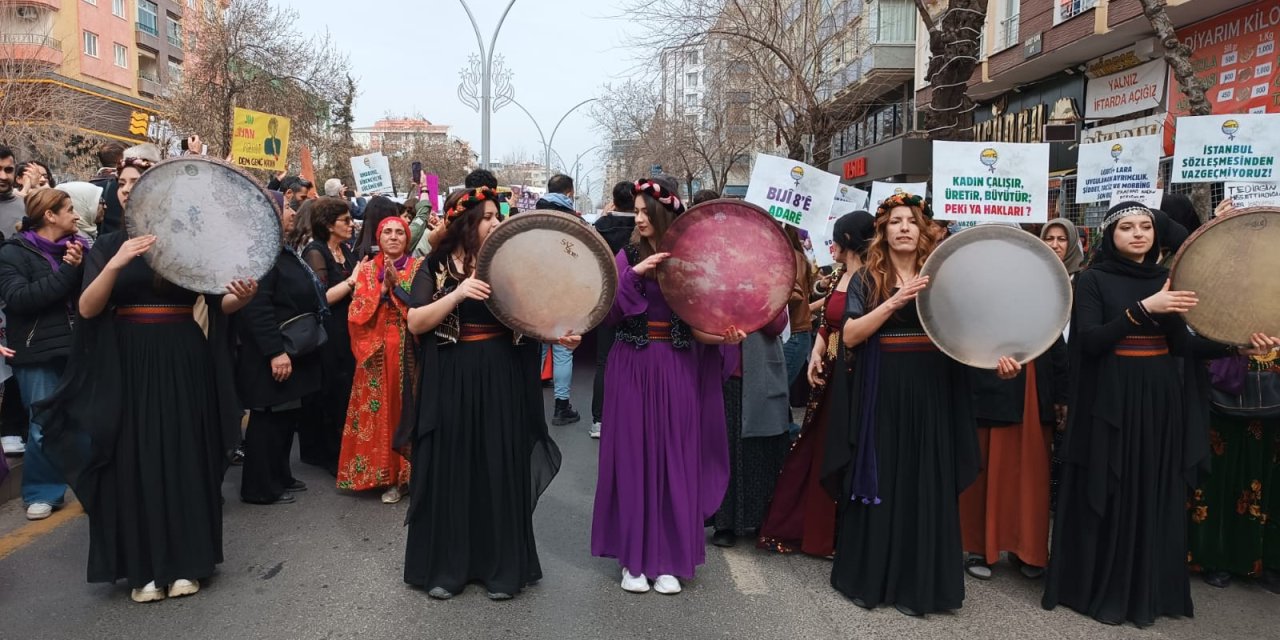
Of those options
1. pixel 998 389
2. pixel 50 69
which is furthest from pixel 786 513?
pixel 50 69

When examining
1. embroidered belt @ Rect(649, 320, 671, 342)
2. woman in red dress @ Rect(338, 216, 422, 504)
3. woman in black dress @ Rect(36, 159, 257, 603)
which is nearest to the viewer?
woman in black dress @ Rect(36, 159, 257, 603)

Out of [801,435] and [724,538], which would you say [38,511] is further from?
[801,435]

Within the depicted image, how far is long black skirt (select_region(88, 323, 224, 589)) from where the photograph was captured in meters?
3.91

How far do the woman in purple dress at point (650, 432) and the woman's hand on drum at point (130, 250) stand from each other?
1.98m

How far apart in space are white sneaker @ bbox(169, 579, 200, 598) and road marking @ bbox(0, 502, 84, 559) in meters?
1.28

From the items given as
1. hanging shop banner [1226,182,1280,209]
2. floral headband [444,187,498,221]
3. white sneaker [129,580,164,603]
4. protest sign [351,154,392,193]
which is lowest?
white sneaker [129,580,164,603]

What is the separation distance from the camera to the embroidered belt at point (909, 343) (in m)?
3.91

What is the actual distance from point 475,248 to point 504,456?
0.96m

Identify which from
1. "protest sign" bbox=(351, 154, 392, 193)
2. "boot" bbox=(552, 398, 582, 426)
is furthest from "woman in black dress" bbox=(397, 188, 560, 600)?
"protest sign" bbox=(351, 154, 392, 193)

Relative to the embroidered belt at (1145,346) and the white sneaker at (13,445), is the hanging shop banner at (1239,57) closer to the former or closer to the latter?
the embroidered belt at (1145,346)

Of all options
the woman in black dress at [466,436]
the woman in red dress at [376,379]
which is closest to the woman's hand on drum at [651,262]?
the woman in black dress at [466,436]

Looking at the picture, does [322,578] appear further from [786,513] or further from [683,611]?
[786,513]

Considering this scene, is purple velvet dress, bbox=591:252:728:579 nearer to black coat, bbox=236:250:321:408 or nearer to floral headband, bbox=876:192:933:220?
floral headband, bbox=876:192:933:220

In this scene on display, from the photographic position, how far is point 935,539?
3.88 m
